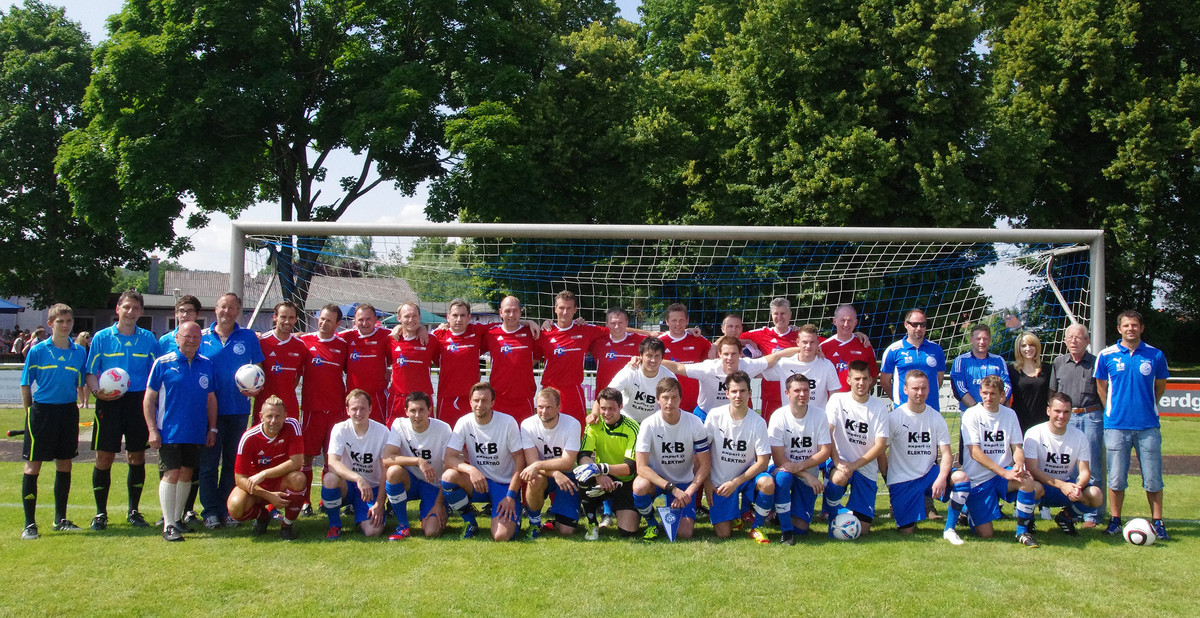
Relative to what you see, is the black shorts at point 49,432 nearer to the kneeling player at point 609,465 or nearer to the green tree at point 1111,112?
the kneeling player at point 609,465

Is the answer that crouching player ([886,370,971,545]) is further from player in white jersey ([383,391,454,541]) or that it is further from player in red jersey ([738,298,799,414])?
player in white jersey ([383,391,454,541])

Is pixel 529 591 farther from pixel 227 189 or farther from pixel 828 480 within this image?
pixel 227 189

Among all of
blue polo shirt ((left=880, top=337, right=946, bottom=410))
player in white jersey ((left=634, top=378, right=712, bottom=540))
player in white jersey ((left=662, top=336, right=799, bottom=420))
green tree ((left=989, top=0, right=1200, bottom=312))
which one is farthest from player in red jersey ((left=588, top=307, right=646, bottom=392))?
green tree ((left=989, top=0, right=1200, bottom=312))

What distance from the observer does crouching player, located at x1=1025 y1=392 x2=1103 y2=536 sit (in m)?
5.52

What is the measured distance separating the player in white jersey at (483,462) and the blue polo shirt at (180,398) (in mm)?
1675

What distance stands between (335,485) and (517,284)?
18.0ft

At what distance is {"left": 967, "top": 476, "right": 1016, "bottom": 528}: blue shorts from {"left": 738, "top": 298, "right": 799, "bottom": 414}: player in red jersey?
1543 millimetres

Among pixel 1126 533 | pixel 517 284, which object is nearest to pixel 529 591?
pixel 1126 533

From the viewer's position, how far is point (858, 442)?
18.5 feet

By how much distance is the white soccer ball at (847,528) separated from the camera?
528cm

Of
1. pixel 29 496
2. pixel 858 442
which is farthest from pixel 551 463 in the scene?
pixel 29 496

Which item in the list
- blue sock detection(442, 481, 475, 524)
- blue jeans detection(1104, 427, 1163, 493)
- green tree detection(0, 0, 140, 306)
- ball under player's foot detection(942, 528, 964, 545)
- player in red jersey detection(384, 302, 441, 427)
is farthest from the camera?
green tree detection(0, 0, 140, 306)

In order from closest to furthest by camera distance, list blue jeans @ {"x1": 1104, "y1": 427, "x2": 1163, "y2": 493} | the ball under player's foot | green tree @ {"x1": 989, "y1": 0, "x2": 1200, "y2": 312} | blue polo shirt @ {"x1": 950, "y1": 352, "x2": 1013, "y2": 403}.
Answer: the ball under player's foot → blue jeans @ {"x1": 1104, "y1": 427, "x2": 1163, "y2": 493} → blue polo shirt @ {"x1": 950, "y1": 352, "x2": 1013, "y2": 403} → green tree @ {"x1": 989, "y1": 0, "x2": 1200, "y2": 312}

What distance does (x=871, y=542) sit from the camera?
521 cm
